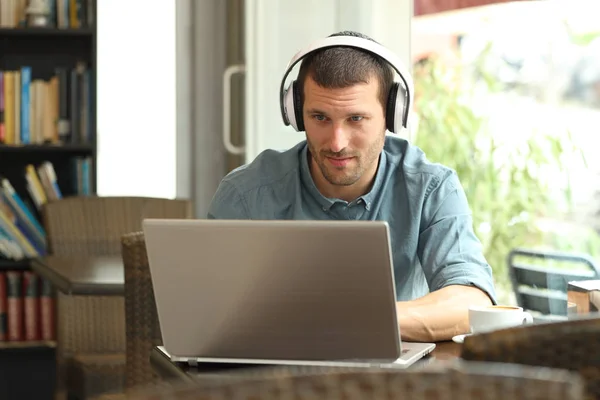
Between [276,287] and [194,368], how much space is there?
0.23 m

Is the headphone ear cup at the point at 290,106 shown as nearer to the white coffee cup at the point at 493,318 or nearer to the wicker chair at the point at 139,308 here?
Answer: the wicker chair at the point at 139,308

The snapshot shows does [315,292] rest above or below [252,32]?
below

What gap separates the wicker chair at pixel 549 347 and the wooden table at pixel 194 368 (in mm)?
644

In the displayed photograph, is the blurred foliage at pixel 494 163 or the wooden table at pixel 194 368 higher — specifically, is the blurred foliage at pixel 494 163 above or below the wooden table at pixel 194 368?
above

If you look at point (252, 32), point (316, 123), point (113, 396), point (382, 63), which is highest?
point (252, 32)

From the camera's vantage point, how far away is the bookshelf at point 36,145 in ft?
13.4

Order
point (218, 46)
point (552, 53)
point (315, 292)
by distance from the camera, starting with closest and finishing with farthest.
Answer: point (315, 292) < point (552, 53) < point (218, 46)

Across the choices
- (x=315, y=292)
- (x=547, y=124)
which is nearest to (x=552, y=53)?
(x=547, y=124)

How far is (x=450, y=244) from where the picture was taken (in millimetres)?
1948

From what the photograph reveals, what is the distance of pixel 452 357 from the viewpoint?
1.51m

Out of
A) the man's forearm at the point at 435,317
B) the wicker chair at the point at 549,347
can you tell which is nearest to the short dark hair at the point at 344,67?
the man's forearm at the point at 435,317

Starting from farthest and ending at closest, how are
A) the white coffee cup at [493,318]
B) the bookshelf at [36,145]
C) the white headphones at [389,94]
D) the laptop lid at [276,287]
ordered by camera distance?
the bookshelf at [36,145] → the white headphones at [389,94] → the white coffee cup at [493,318] → the laptop lid at [276,287]

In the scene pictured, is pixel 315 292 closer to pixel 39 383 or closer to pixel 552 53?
pixel 552 53

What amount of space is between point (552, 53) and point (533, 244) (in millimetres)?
573
